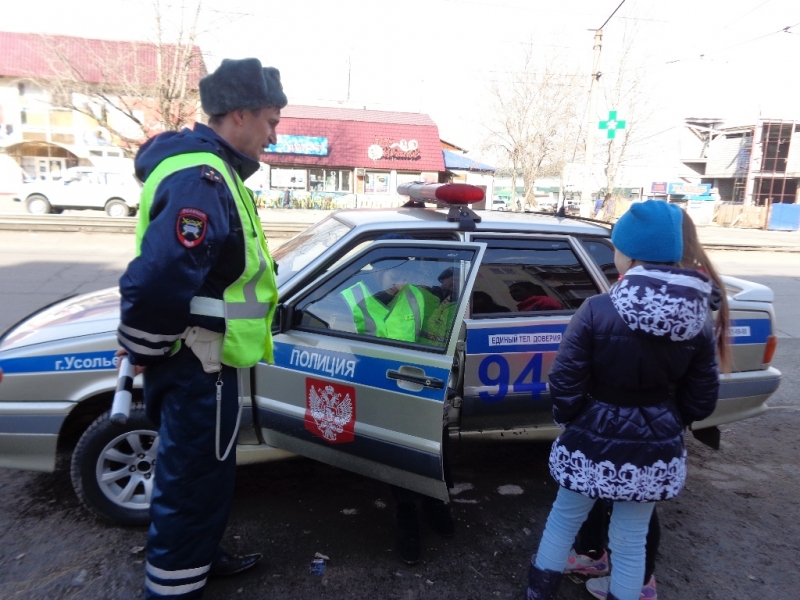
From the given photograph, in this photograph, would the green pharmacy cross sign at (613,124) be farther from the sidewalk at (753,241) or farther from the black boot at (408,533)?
the black boot at (408,533)

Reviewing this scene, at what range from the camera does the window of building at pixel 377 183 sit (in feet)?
102

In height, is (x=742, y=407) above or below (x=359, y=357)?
below

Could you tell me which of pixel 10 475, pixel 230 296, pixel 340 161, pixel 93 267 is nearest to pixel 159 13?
pixel 93 267

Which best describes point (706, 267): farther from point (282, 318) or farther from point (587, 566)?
point (282, 318)

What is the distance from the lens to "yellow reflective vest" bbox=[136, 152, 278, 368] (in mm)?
1849

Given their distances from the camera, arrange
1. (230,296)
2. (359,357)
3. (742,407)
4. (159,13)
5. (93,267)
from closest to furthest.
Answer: (230,296) → (359,357) → (742,407) → (93,267) → (159,13)

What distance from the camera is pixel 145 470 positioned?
9.54 ft

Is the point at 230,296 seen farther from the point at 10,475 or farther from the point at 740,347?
the point at 740,347

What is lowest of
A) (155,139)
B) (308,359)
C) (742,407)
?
(742,407)

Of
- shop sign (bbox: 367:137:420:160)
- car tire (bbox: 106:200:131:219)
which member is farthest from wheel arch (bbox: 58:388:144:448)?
shop sign (bbox: 367:137:420:160)

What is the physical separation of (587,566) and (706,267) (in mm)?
1481

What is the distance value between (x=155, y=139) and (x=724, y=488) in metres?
3.75

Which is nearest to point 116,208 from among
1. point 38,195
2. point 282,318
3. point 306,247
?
point 38,195

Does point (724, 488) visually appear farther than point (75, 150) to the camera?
No
